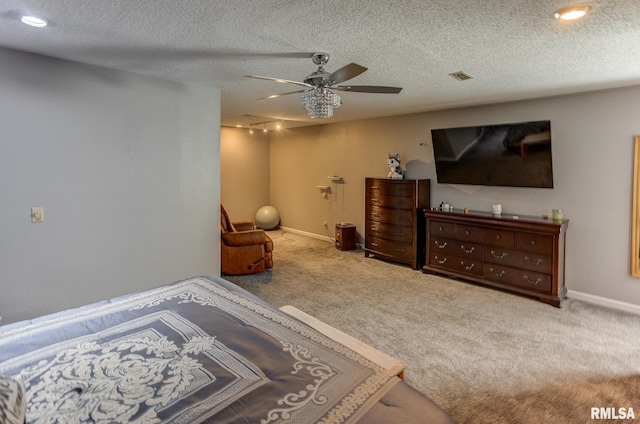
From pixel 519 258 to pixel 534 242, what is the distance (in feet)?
0.83

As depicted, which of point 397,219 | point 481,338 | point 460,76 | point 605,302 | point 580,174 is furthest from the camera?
point 397,219

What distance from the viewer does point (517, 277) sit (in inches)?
163

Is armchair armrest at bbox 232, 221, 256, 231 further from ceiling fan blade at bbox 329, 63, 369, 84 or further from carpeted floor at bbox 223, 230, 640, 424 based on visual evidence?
ceiling fan blade at bbox 329, 63, 369, 84

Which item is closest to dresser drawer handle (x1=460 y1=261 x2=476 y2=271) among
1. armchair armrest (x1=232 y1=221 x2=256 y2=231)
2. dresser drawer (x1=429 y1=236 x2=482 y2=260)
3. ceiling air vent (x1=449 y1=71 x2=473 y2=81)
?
dresser drawer (x1=429 y1=236 x2=482 y2=260)

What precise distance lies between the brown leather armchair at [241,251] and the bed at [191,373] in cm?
297

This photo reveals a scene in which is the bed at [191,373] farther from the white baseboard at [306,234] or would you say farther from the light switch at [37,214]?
the white baseboard at [306,234]

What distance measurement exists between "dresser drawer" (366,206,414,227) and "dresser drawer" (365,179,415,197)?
0.25 meters

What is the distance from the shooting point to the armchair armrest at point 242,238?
488 centimetres

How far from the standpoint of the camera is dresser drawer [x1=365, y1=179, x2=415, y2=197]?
527 centimetres

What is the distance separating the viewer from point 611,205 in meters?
3.82

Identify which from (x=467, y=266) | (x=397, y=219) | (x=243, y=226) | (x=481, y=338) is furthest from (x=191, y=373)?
(x=243, y=226)

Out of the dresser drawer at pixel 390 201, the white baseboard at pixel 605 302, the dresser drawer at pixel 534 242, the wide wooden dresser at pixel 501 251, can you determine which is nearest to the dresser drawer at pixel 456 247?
the wide wooden dresser at pixel 501 251

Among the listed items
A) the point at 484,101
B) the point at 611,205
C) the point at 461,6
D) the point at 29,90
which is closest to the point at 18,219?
the point at 29,90

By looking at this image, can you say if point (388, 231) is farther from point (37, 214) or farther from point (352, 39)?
point (37, 214)
